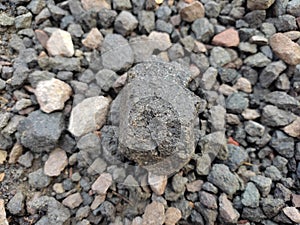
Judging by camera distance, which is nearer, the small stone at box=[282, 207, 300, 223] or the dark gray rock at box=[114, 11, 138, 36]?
the small stone at box=[282, 207, 300, 223]

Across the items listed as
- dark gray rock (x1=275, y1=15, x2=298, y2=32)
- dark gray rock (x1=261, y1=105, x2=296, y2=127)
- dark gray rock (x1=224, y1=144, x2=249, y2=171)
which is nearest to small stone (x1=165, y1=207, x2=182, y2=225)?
dark gray rock (x1=224, y1=144, x2=249, y2=171)

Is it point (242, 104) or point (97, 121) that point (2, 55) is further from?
point (242, 104)

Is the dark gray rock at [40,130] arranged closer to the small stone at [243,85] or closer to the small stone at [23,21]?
the small stone at [23,21]

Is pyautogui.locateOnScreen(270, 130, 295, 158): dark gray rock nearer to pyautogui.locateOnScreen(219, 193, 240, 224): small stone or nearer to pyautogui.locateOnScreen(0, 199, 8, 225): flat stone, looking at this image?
pyautogui.locateOnScreen(219, 193, 240, 224): small stone

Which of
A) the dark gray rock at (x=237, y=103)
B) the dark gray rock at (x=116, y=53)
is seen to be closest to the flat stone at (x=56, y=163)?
the dark gray rock at (x=116, y=53)

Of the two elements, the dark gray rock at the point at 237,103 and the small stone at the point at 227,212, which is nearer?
the small stone at the point at 227,212

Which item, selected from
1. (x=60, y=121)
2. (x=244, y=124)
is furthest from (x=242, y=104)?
(x=60, y=121)
